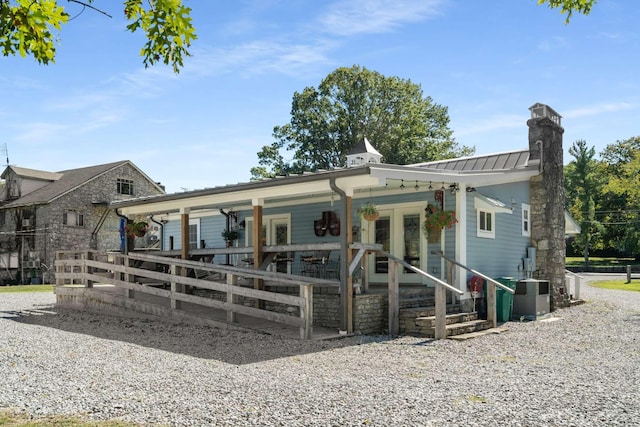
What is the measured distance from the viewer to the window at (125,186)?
35031 mm

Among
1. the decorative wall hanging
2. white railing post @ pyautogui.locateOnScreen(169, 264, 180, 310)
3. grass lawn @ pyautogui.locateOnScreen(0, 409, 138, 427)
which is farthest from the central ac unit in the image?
grass lawn @ pyautogui.locateOnScreen(0, 409, 138, 427)

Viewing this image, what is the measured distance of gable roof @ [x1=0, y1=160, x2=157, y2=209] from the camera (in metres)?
32.1

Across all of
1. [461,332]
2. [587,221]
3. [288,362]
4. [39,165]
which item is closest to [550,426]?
[288,362]

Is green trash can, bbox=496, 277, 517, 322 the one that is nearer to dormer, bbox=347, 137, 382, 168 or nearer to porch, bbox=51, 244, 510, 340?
porch, bbox=51, 244, 510, 340

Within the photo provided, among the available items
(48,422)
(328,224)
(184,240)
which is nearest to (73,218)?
(184,240)

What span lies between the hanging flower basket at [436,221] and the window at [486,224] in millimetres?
1261

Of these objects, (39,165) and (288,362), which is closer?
(288,362)

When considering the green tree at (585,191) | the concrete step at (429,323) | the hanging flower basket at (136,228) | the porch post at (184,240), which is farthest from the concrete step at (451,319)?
the green tree at (585,191)

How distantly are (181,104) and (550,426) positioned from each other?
1123 centimetres

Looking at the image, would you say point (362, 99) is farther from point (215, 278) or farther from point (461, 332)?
point (461, 332)

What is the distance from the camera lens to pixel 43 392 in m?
5.85

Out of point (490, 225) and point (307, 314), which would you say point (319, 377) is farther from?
point (490, 225)

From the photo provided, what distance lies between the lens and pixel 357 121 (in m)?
37.0

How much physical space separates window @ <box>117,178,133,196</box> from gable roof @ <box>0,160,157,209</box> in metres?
0.96
